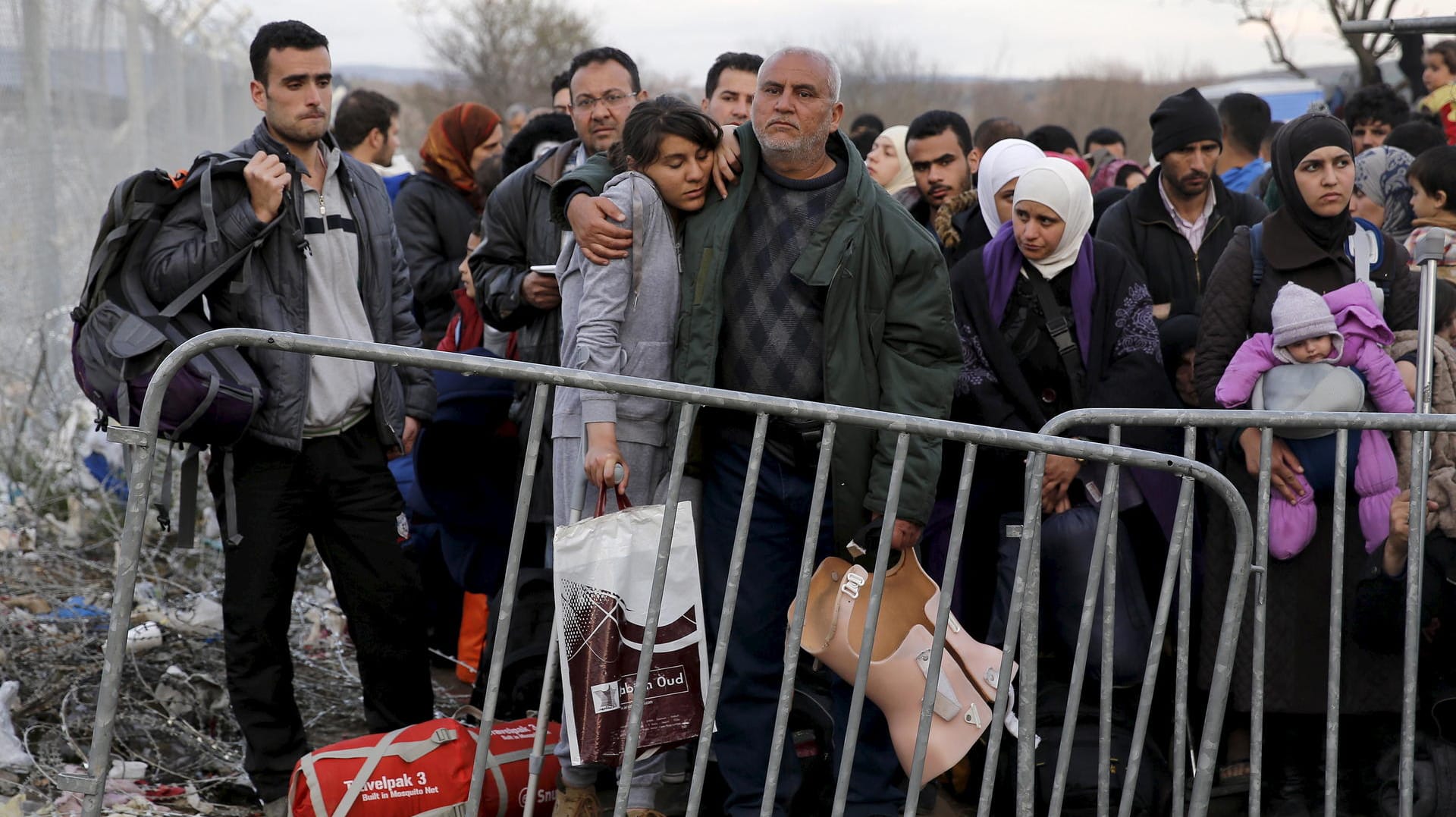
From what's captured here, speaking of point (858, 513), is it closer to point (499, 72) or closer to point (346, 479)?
point (346, 479)

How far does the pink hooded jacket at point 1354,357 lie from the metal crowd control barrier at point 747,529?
4.22 ft

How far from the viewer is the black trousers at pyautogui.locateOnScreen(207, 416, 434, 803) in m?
4.04

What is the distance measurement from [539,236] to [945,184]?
Answer: 1.79 metres

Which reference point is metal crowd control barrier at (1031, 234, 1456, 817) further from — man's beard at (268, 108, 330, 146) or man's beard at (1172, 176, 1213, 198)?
man's beard at (268, 108, 330, 146)

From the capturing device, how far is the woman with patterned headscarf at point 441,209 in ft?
20.2

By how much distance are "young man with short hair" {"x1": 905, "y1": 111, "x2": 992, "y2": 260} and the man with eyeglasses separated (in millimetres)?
1270

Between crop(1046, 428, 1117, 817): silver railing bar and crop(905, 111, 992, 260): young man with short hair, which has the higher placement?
crop(905, 111, 992, 260): young man with short hair

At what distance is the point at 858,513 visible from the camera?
370cm

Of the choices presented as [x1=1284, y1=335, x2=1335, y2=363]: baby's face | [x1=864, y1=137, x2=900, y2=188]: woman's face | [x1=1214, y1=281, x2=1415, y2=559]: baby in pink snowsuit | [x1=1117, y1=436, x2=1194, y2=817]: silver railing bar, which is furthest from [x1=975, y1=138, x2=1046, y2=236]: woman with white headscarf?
[x1=1117, y1=436, x2=1194, y2=817]: silver railing bar

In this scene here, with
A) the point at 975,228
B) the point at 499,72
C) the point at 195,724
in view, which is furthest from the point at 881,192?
the point at 499,72

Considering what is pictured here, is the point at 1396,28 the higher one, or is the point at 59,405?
the point at 1396,28

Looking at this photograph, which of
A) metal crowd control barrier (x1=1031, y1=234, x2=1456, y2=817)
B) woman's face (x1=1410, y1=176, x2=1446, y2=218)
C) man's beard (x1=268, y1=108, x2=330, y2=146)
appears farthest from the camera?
woman's face (x1=1410, y1=176, x2=1446, y2=218)

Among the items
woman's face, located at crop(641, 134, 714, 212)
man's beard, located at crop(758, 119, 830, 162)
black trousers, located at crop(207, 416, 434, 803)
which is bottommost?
black trousers, located at crop(207, 416, 434, 803)

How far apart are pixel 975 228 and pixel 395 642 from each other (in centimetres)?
265
